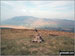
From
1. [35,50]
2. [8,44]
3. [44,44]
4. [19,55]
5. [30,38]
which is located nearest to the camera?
[19,55]

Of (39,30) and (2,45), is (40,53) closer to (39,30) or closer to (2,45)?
(2,45)

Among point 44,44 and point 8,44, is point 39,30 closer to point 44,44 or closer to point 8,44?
point 44,44

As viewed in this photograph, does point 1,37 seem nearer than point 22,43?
No

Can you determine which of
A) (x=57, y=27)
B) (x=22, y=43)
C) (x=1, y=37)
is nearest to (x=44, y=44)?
(x=22, y=43)

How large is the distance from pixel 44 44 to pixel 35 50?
146 centimetres

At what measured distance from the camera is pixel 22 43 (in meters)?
8.63

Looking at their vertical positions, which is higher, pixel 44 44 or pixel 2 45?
pixel 2 45

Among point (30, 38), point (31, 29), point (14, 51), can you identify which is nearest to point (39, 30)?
point (31, 29)

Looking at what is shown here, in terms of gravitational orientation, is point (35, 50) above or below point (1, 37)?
below

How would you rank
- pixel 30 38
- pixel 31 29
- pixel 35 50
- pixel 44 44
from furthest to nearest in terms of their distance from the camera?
pixel 31 29 < pixel 30 38 < pixel 44 44 < pixel 35 50

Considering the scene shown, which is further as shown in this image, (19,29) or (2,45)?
(19,29)

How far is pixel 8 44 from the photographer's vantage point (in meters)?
8.12

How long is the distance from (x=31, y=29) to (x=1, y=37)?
12.9 ft

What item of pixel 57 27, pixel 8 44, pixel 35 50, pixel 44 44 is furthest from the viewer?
pixel 57 27
